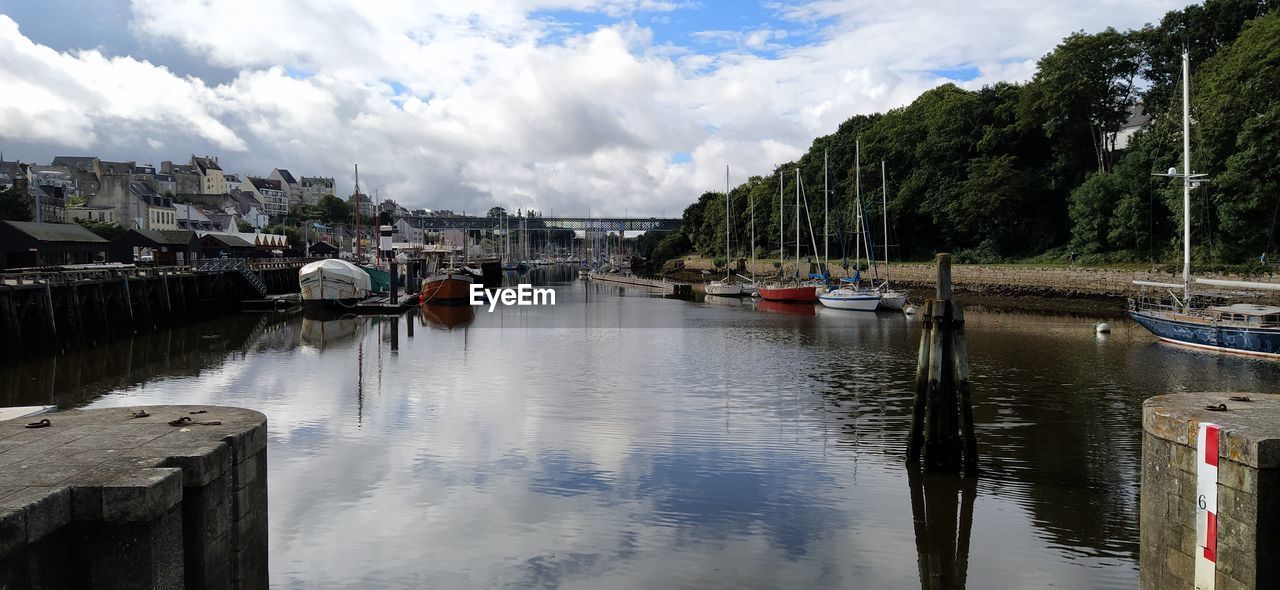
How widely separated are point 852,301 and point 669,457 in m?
34.2

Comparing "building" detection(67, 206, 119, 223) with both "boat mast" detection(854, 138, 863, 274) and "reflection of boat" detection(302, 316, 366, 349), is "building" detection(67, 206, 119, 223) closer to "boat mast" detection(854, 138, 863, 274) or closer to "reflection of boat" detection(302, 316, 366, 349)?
"reflection of boat" detection(302, 316, 366, 349)

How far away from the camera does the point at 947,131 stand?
7000 cm

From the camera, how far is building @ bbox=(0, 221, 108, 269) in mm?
39906

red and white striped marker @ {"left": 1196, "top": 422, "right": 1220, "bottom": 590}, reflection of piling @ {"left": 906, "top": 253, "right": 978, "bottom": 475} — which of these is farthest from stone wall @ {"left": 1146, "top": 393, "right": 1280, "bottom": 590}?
reflection of piling @ {"left": 906, "top": 253, "right": 978, "bottom": 475}

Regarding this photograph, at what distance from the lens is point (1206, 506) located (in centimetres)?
643

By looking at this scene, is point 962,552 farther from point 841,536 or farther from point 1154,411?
point 1154,411

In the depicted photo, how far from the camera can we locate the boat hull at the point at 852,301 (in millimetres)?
46000

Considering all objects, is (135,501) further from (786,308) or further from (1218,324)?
(786,308)

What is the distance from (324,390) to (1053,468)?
16536mm

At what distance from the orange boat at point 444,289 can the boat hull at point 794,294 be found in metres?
19.6

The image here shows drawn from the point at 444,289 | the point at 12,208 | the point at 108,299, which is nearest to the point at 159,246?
the point at 12,208

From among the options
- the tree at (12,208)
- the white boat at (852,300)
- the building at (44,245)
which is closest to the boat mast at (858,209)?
the white boat at (852,300)

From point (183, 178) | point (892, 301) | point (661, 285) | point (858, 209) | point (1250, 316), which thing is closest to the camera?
point (1250, 316)

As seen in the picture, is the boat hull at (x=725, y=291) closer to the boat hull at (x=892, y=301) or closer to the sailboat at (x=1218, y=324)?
the boat hull at (x=892, y=301)
